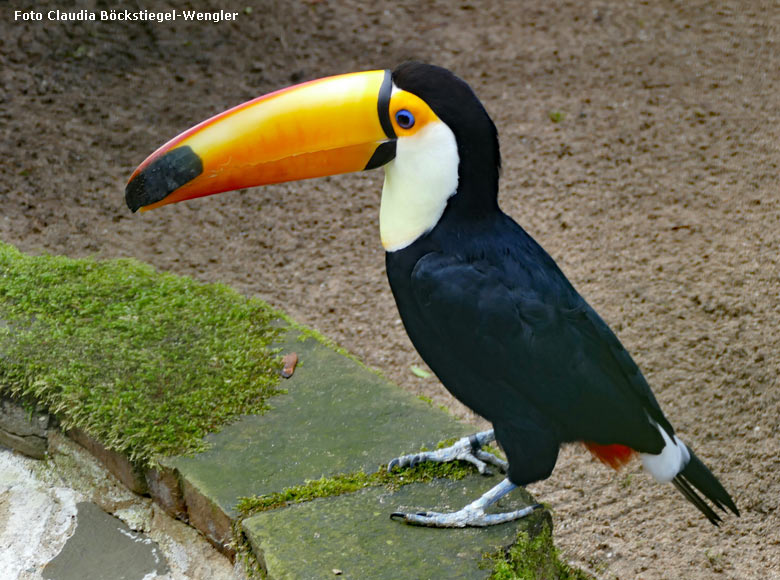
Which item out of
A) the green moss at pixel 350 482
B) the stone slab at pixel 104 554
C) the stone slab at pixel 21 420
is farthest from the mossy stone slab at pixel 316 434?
the stone slab at pixel 21 420

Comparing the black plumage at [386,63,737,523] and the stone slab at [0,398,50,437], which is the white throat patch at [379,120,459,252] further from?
the stone slab at [0,398,50,437]

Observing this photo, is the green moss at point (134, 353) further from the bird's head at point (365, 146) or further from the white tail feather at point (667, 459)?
the white tail feather at point (667, 459)

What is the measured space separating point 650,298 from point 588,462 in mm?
1183

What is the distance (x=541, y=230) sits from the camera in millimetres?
5406

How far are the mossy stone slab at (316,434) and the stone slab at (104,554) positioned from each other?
0.97ft

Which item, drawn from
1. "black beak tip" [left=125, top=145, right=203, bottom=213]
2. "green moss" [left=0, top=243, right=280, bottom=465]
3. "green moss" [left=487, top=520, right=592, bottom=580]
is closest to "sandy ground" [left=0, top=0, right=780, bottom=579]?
"green moss" [left=487, top=520, right=592, bottom=580]

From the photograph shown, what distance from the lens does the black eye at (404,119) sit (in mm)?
2566

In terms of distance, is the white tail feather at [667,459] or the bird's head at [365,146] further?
the white tail feather at [667,459]

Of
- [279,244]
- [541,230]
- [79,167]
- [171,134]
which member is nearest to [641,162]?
[541,230]

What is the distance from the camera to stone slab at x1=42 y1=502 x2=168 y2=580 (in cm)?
288

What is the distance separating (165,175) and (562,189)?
3.54 meters

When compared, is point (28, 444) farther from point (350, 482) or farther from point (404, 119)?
point (404, 119)

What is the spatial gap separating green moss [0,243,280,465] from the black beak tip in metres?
0.82

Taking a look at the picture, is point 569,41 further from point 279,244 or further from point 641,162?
point 279,244
